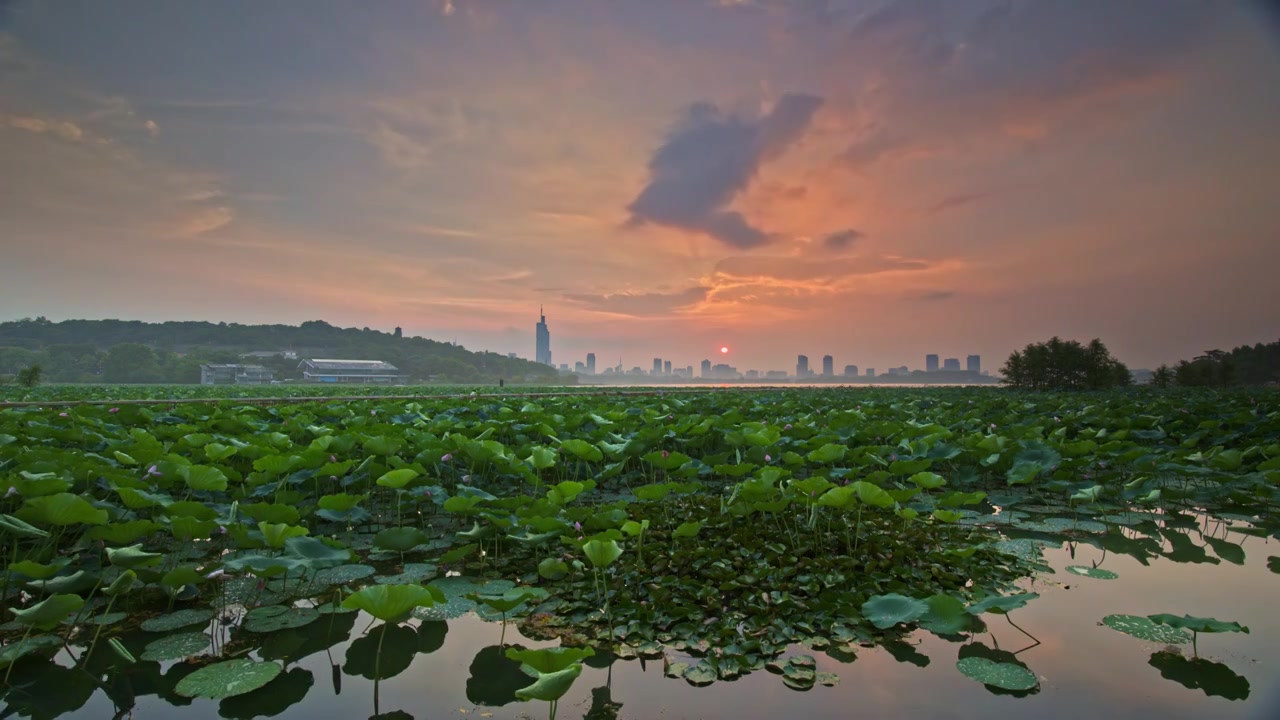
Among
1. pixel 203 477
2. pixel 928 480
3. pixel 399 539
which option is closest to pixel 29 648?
pixel 203 477

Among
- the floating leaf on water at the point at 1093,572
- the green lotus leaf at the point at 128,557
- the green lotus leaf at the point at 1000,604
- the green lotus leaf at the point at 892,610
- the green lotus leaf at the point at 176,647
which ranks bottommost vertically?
the green lotus leaf at the point at 176,647

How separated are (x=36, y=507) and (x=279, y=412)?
6946mm

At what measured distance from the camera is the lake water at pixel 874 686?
225cm

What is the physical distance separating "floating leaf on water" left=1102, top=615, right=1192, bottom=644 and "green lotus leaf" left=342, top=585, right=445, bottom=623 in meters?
3.09

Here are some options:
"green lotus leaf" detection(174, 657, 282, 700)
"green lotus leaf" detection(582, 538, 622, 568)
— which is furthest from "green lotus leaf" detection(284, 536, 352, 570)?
"green lotus leaf" detection(582, 538, 622, 568)

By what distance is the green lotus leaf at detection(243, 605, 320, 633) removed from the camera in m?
2.91

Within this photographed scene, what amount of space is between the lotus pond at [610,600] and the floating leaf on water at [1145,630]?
1 centimetres

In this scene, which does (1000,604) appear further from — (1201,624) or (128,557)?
(128,557)

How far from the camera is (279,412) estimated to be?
30.2 ft

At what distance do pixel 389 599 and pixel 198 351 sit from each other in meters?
131

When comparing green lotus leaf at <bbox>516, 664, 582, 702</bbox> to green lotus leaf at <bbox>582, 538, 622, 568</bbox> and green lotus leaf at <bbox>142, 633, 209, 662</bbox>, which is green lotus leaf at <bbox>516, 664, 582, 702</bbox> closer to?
green lotus leaf at <bbox>582, 538, 622, 568</bbox>

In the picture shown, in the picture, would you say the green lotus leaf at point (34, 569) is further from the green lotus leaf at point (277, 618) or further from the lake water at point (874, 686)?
the green lotus leaf at point (277, 618)

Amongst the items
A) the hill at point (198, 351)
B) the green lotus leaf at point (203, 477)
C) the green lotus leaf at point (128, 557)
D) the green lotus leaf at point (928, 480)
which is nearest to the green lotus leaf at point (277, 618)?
the green lotus leaf at point (128, 557)

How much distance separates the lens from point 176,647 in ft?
8.77
